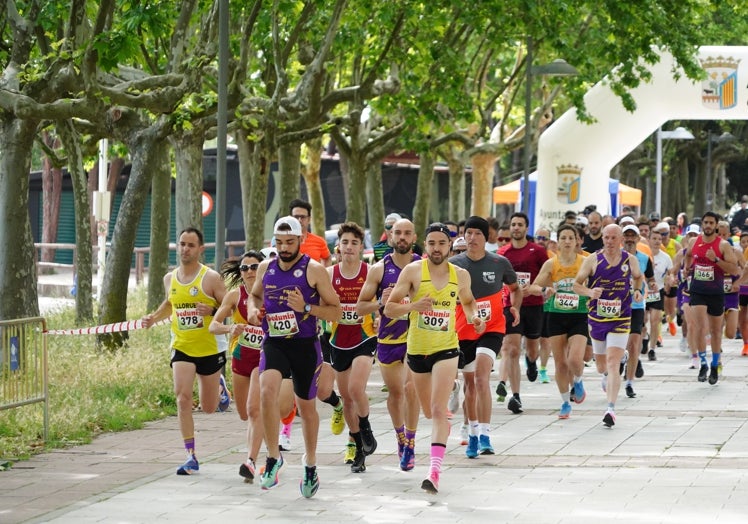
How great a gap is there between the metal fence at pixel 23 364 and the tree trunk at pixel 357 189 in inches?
604

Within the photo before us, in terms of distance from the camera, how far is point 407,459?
1129 centimetres

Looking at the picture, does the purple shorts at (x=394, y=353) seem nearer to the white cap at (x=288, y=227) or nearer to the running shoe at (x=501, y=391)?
the white cap at (x=288, y=227)

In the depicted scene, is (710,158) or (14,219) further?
(710,158)

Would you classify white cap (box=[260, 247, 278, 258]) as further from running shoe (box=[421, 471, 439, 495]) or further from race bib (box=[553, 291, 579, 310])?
race bib (box=[553, 291, 579, 310])

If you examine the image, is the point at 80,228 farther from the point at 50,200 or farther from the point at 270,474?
the point at 50,200

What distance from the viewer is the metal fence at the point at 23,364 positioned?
488 inches

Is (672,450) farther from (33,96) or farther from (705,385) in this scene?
(33,96)

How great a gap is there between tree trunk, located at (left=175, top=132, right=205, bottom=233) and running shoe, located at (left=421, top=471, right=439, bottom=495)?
488 inches

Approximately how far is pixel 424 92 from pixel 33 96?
12.0 meters

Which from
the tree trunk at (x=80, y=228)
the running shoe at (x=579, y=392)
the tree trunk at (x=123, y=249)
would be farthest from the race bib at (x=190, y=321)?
the tree trunk at (x=80, y=228)

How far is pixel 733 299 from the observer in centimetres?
2069

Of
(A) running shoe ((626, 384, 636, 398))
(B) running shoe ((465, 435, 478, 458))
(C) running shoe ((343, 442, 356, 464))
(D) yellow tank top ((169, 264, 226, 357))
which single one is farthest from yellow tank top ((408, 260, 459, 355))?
(A) running shoe ((626, 384, 636, 398))

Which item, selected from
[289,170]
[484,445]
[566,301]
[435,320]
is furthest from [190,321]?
[289,170]

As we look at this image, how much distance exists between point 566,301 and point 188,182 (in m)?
8.80
